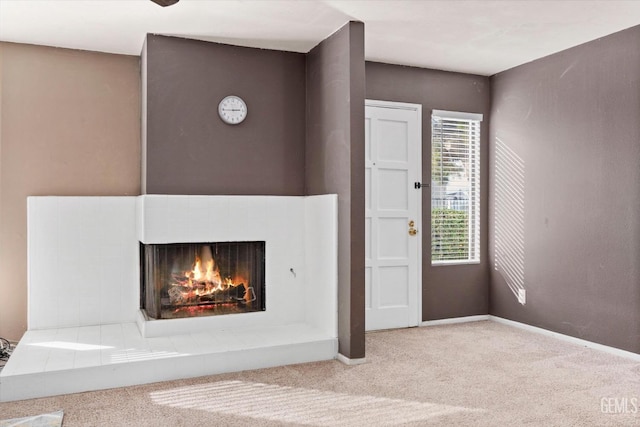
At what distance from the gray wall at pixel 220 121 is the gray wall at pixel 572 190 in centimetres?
217

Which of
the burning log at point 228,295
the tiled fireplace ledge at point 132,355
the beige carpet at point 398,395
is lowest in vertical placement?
the beige carpet at point 398,395

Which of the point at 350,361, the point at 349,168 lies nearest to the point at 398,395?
the point at 350,361

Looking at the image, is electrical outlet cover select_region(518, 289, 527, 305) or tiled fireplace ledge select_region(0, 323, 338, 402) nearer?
tiled fireplace ledge select_region(0, 323, 338, 402)

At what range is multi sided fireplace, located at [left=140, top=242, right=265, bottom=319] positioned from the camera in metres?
4.25

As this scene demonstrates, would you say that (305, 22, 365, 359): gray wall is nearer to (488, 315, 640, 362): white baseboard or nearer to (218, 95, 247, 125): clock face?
(218, 95, 247, 125): clock face

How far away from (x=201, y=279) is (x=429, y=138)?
262 centimetres

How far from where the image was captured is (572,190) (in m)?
4.63

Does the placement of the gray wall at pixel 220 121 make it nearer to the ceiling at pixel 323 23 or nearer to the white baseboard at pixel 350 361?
the ceiling at pixel 323 23

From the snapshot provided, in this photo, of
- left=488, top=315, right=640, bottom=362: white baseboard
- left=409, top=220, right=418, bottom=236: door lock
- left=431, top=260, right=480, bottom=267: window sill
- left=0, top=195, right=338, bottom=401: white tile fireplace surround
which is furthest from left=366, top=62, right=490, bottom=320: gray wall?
left=0, top=195, right=338, bottom=401: white tile fireplace surround

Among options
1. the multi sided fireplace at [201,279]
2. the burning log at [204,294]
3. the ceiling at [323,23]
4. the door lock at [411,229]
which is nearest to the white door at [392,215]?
the door lock at [411,229]

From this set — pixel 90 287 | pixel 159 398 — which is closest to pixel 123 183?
pixel 90 287

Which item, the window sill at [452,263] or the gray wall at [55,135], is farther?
the window sill at [452,263]

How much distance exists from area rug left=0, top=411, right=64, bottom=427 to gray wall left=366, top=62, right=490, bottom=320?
3.45m

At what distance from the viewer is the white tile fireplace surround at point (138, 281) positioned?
3848 mm
